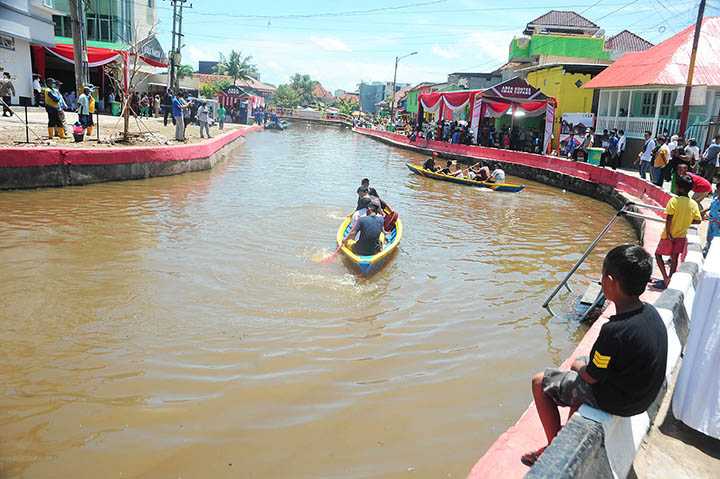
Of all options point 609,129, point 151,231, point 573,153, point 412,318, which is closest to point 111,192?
point 151,231

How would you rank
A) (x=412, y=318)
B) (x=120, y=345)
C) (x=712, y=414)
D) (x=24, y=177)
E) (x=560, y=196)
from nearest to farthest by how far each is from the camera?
(x=712, y=414)
(x=120, y=345)
(x=412, y=318)
(x=24, y=177)
(x=560, y=196)

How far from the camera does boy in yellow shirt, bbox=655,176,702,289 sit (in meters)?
6.79

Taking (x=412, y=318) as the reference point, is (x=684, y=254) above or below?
above

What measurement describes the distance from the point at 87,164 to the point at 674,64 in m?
21.9

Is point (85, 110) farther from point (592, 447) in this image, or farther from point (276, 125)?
point (276, 125)

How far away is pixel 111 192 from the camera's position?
46.2 feet

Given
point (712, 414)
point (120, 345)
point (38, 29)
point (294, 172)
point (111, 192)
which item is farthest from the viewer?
point (38, 29)

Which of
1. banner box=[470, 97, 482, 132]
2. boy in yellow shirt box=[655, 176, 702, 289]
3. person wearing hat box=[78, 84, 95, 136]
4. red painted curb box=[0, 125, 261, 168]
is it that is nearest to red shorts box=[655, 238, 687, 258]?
boy in yellow shirt box=[655, 176, 702, 289]

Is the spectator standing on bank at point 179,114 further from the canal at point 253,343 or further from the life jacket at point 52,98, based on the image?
the canal at point 253,343

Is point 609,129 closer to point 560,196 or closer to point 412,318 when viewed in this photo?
point 560,196

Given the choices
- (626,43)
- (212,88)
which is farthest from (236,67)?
(626,43)

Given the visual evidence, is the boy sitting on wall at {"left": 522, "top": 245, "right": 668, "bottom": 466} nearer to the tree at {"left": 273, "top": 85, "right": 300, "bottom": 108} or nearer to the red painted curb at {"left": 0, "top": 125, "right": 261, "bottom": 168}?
the red painted curb at {"left": 0, "top": 125, "right": 261, "bottom": 168}

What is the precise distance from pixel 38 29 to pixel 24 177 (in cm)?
1540

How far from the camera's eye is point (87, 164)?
14539 millimetres
